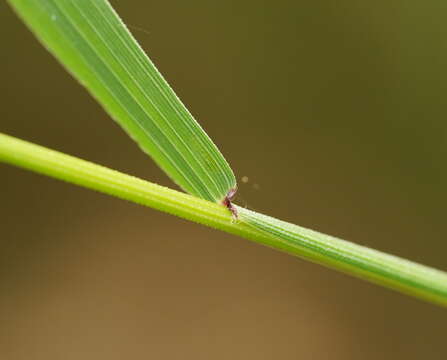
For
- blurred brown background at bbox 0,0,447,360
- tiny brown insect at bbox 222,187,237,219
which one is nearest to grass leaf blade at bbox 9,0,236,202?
tiny brown insect at bbox 222,187,237,219

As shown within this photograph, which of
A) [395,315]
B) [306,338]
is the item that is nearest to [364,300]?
[395,315]

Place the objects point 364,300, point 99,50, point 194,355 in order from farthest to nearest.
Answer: point 364,300
point 194,355
point 99,50

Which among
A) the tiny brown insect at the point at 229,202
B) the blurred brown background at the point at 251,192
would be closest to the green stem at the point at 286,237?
the tiny brown insect at the point at 229,202

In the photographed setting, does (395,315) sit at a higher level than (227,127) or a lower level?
lower

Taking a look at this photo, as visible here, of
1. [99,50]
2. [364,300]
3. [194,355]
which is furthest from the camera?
[364,300]

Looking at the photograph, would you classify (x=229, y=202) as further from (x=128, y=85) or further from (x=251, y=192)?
(x=251, y=192)

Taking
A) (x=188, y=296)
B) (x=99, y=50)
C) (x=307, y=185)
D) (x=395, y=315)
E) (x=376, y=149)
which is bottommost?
(x=99, y=50)

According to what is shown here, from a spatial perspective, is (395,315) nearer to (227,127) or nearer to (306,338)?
(306,338)

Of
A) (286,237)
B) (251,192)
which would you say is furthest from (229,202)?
(251,192)
